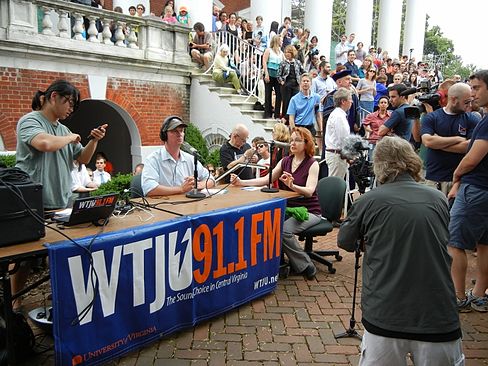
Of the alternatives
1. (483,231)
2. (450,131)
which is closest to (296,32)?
(450,131)

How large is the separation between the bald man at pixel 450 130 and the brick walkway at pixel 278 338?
1.50 metres

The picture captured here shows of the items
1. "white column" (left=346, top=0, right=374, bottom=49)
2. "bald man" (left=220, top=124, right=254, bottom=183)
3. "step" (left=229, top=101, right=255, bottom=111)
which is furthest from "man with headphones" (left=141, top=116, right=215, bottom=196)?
→ "white column" (left=346, top=0, right=374, bottom=49)

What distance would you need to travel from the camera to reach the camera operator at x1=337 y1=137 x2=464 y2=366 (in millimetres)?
2070

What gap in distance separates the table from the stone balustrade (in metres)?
5.51

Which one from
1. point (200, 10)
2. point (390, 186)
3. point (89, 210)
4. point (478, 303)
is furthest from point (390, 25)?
point (89, 210)

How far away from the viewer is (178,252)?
3.25 m

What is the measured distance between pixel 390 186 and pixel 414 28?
837 inches

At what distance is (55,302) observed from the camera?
2.56m

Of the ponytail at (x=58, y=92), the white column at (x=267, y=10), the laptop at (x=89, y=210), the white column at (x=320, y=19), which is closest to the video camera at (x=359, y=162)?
the laptop at (x=89, y=210)

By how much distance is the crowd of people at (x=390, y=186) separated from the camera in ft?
6.85

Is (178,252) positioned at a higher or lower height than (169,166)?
lower

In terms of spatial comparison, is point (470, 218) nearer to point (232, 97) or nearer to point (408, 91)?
point (408, 91)

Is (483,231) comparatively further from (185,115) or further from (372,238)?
(185,115)

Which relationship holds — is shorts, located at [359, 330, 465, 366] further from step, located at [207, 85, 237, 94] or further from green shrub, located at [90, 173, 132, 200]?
step, located at [207, 85, 237, 94]
